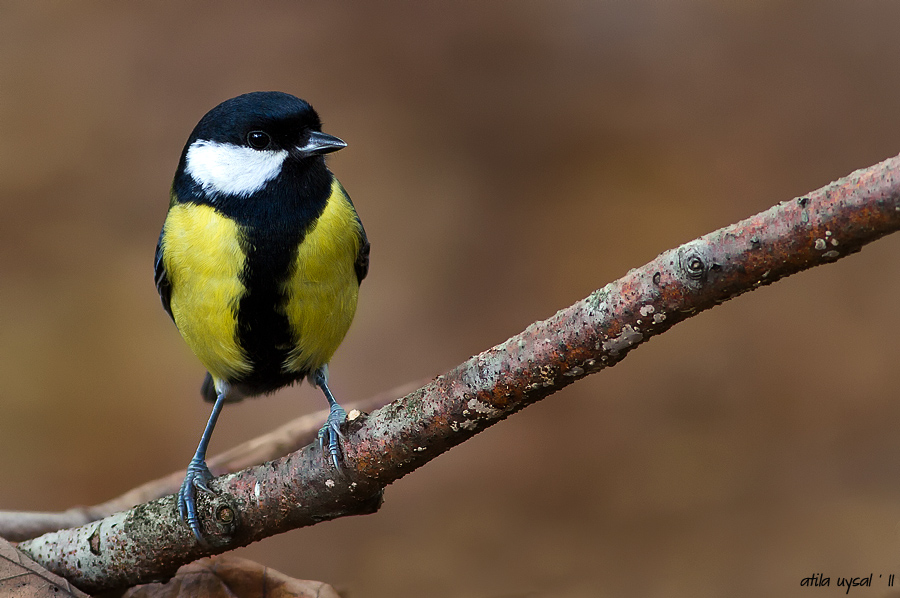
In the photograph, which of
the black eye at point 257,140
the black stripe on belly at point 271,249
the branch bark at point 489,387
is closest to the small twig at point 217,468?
the branch bark at point 489,387

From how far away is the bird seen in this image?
1234 mm

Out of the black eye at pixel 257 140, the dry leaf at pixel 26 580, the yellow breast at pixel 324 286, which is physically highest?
the black eye at pixel 257 140

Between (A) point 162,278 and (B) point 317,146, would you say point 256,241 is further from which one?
(A) point 162,278

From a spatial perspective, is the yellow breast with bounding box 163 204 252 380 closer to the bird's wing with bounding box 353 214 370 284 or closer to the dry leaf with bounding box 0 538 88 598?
the bird's wing with bounding box 353 214 370 284

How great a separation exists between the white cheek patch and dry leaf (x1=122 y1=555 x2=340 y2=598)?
58cm

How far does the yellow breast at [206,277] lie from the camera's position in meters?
1.24

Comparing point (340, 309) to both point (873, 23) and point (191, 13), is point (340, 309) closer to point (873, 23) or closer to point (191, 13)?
point (191, 13)

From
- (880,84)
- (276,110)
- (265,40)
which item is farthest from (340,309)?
(880,84)

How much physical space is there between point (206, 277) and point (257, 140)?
230 mm

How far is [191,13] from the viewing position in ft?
8.34

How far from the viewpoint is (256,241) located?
4.00 ft

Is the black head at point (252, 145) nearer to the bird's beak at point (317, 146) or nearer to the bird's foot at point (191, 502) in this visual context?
the bird's beak at point (317, 146)

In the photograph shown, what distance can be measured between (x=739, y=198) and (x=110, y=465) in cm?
201

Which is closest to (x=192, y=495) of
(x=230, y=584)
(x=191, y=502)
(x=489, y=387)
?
(x=191, y=502)
